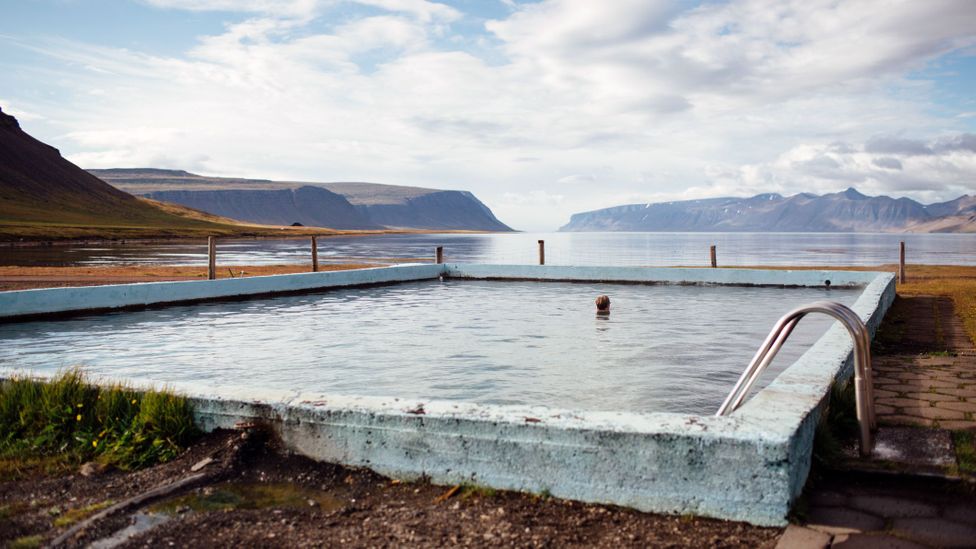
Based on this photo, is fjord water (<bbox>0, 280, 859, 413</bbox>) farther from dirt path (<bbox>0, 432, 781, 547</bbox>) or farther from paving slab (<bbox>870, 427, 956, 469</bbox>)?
paving slab (<bbox>870, 427, 956, 469</bbox>)

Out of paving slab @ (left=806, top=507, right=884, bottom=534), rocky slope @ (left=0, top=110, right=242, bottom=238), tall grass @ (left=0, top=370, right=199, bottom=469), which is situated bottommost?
paving slab @ (left=806, top=507, right=884, bottom=534)

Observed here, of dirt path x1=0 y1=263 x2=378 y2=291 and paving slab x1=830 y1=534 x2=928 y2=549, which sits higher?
dirt path x1=0 y1=263 x2=378 y2=291

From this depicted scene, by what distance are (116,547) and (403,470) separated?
1373 millimetres

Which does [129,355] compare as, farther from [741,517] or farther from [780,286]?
[780,286]

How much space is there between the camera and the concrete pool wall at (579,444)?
3293mm

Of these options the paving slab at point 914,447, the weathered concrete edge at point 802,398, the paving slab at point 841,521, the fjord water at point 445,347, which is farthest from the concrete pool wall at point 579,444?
the fjord water at point 445,347

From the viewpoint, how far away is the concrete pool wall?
3.29 m

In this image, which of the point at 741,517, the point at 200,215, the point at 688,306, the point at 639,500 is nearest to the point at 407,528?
the point at 639,500

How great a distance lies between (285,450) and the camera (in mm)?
4195

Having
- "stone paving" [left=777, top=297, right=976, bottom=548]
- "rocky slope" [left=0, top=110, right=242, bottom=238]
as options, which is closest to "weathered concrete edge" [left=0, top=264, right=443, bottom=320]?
"stone paving" [left=777, top=297, right=976, bottom=548]

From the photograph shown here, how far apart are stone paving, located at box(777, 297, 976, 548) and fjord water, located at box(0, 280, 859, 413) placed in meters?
1.78

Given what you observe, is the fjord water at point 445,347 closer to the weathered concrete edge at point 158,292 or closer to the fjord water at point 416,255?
the weathered concrete edge at point 158,292

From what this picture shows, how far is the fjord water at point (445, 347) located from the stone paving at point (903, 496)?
1778 mm

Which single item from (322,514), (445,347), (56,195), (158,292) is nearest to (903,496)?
(322,514)
